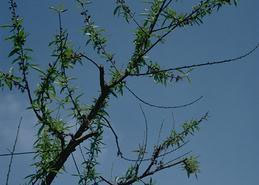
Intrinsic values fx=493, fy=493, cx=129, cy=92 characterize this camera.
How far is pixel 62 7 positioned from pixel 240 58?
6.68 feet

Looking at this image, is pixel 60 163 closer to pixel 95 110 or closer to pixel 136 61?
pixel 95 110

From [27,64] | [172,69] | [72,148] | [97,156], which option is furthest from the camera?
[97,156]

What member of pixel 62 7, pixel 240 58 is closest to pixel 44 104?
pixel 62 7

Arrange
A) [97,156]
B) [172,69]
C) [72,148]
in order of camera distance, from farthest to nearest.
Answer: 1. [97,156]
2. [172,69]
3. [72,148]

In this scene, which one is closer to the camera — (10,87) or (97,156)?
(10,87)

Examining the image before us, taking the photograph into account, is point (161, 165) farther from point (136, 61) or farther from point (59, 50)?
point (59, 50)

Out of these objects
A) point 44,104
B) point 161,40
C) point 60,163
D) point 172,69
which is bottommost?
point 60,163

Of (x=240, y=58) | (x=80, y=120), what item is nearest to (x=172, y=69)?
(x=240, y=58)

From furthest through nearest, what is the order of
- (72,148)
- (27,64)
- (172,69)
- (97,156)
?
(97,156) < (172,69) < (72,148) < (27,64)

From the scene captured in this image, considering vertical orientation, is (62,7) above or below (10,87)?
above

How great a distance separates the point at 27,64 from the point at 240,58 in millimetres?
2289

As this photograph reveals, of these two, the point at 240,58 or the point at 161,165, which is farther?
the point at 161,165

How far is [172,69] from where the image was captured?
230 inches

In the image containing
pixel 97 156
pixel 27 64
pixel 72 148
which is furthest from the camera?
pixel 97 156
